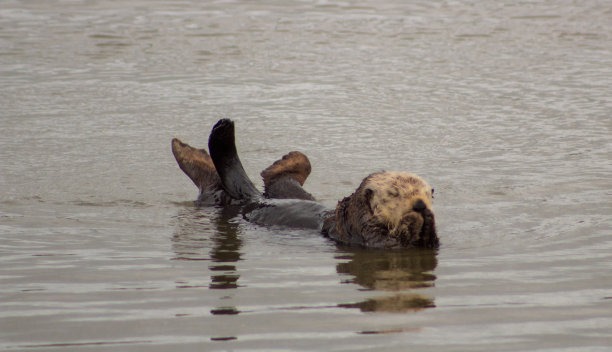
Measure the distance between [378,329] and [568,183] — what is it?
3497 mm

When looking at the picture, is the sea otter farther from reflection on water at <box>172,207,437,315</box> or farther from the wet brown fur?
reflection on water at <box>172,207,437,315</box>

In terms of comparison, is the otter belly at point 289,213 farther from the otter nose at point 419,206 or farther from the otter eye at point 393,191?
the otter nose at point 419,206

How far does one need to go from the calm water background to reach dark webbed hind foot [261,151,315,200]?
0.39 metres

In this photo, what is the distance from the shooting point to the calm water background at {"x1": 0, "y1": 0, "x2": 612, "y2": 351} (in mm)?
3551

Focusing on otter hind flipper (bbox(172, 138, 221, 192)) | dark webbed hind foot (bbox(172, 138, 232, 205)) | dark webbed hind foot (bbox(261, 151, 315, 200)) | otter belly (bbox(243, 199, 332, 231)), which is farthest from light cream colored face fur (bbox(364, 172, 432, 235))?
otter hind flipper (bbox(172, 138, 221, 192))

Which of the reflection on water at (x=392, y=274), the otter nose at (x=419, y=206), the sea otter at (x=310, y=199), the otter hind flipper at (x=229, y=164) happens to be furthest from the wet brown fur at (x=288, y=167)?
the otter nose at (x=419, y=206)

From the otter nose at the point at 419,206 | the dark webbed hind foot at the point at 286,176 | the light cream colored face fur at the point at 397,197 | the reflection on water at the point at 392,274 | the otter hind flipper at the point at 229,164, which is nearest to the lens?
the reflection on water at the point at 392,274

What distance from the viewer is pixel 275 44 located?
12.5 metres

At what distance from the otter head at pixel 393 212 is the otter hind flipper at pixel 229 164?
3.92 ft

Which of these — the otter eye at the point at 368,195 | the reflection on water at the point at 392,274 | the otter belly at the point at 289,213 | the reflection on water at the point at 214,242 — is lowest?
the reflection on water at the point at 392,274

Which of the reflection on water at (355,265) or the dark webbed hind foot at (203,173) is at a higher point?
the dark webbed hind foot at (203,173)

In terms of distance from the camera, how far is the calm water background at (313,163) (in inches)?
140

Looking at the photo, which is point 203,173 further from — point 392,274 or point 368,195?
point 392,274

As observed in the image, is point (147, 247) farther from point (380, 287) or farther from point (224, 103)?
point (224, 103)
